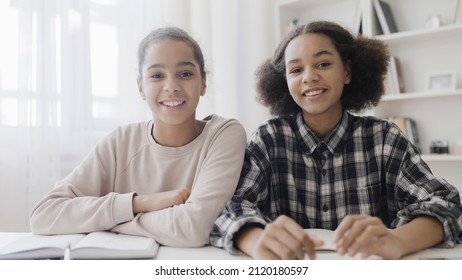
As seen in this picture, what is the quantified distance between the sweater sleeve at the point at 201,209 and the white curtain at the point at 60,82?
0.99m

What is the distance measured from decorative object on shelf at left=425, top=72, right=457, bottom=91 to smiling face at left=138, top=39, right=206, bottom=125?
63.3 inches

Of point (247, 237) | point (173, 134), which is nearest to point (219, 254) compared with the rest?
point (247, 237)

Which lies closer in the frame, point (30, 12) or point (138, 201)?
point (138, 201)

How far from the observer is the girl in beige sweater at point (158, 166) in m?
0.94

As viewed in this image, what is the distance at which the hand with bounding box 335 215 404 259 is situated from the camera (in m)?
0.68

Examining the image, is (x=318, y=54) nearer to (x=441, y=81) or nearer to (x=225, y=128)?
(x=225, y=128)

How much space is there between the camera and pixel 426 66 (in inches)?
93.3

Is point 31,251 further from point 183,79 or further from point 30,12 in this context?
point 30,12

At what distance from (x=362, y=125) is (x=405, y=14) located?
1.52 meters

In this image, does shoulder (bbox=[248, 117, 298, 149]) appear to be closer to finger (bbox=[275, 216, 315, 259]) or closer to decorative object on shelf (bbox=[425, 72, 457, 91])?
finger (bbox=[275, 216, 315, 259])

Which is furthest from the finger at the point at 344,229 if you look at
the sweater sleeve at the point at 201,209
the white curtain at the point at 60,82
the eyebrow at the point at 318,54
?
the white curtain at the point at 60,82

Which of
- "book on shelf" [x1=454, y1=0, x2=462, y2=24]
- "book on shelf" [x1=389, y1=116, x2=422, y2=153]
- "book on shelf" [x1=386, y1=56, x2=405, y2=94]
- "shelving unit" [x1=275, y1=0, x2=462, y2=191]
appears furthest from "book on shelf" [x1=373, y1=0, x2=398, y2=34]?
"book on shelf" [x1=389, y1=116, x2=422, y2=153]

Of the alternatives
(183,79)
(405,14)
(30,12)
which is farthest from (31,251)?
(405,14)

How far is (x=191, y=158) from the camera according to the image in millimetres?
1091
